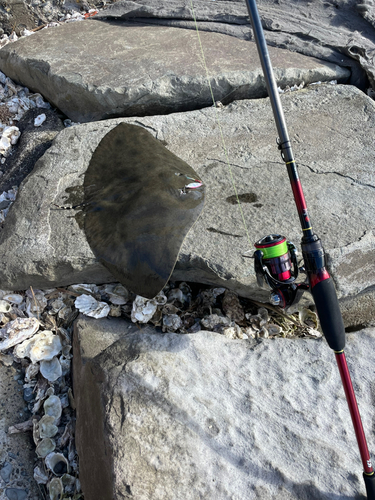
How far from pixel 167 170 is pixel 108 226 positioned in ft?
1.78

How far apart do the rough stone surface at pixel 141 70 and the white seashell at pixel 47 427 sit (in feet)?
8.64

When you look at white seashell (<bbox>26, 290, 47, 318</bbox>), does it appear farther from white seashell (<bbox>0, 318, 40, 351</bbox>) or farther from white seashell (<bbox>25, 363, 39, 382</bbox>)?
white seashell (<bbox>25, 363, 39, 382</bbox>)

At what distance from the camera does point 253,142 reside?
10.5 ft

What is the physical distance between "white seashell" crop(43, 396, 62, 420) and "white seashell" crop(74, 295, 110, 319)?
0.51m

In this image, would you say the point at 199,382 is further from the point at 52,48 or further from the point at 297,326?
the point at 52,48

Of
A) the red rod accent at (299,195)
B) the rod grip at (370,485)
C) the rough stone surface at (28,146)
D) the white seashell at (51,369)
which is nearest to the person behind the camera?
the rod grip at (370,485)

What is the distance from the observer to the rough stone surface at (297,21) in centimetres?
412

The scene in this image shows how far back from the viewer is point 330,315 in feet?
5.53

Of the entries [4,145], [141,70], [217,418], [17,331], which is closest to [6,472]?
[17,331]

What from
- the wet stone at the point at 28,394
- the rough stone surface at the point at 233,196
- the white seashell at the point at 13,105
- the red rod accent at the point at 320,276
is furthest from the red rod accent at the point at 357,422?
the white seashell at the point at 13,105

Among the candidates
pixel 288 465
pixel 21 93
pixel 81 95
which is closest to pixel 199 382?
pixel 288 465

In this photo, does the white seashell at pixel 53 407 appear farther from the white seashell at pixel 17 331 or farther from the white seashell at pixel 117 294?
the white seashell at pixel 117 294

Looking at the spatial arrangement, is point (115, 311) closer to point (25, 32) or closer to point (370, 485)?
point (370, 485)

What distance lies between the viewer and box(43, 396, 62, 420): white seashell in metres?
2.30
